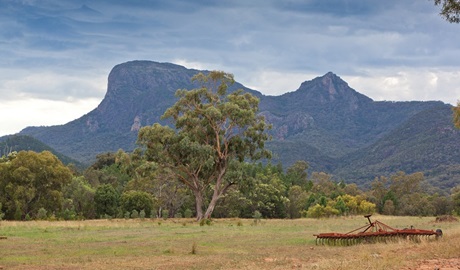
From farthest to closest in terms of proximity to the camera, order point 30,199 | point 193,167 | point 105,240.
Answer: point 30,199, point 193,167, point 105,240

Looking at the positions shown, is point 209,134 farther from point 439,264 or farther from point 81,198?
point 439,264

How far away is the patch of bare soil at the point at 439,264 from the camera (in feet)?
48.2

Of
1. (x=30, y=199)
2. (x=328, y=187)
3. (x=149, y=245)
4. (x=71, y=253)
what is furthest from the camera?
(x=328, y=187)

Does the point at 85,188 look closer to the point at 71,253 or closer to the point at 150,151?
the point at 150,151

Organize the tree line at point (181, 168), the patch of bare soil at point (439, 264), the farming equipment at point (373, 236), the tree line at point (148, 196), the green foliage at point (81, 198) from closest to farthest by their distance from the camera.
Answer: the patch of bare soil at point (439, 264) → the farming equipment at point (373, 236) → the tree line at point (181, 168) → the tree line at point (148, 196) → the green foliage at point (81, 198)

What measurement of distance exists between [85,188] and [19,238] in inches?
2160

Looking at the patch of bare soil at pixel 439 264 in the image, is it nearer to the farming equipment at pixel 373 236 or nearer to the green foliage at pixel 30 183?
the farming equipment at pixel 373 236

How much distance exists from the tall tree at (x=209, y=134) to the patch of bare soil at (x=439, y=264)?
33.2m

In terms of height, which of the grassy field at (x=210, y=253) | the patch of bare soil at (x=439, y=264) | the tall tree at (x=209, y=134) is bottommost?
the grassy field at (x=210, y=253)

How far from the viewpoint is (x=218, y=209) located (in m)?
83.0

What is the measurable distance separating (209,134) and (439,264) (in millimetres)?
37714

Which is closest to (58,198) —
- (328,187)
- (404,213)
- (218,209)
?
(218,209)

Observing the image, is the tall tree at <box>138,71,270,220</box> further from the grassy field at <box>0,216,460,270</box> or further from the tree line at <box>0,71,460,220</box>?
the grassy field at <box>0,216,460,270</box>

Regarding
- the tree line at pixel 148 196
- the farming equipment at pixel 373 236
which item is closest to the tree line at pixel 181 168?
the tree line at pixel 148 196
